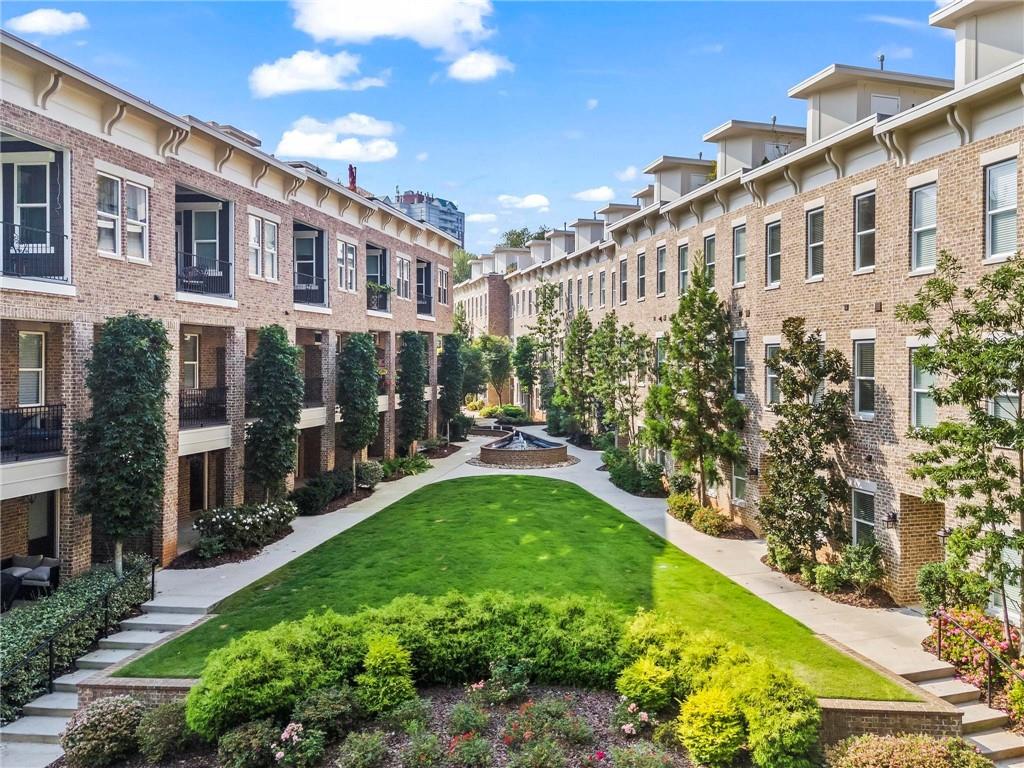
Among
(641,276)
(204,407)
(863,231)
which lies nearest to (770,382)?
(863,231)

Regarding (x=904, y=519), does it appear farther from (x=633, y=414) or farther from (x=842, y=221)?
(x=633, y=414)

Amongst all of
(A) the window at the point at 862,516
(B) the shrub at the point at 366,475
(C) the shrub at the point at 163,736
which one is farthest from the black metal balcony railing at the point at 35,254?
(A) the window at the point at 862,516

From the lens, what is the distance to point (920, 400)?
609 inches

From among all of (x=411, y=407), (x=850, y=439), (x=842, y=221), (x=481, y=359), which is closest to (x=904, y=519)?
(x=850, y=439)

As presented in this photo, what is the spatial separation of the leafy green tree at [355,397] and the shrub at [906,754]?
2046 centimetres

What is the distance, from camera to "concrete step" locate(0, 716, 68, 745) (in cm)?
1148

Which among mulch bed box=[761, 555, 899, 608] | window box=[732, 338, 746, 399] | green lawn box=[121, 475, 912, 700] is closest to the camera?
green lawn box=[121, 475, 912, 700]

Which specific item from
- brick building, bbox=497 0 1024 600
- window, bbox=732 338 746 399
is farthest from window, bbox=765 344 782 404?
window, bbox=732 338 746 399

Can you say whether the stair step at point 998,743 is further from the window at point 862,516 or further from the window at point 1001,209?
the window at point 1001,209

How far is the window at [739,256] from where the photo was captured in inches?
898

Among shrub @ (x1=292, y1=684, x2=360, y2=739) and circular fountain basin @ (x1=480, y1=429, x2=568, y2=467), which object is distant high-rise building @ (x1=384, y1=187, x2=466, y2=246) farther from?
shrub @ (x1=292, y1=684, x2=360, y2=739)

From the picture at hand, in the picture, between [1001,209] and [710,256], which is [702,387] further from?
[1001,209]

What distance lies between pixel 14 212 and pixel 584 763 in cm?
1575

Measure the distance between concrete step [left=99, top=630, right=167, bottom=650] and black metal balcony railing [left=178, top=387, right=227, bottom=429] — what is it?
7.83m
